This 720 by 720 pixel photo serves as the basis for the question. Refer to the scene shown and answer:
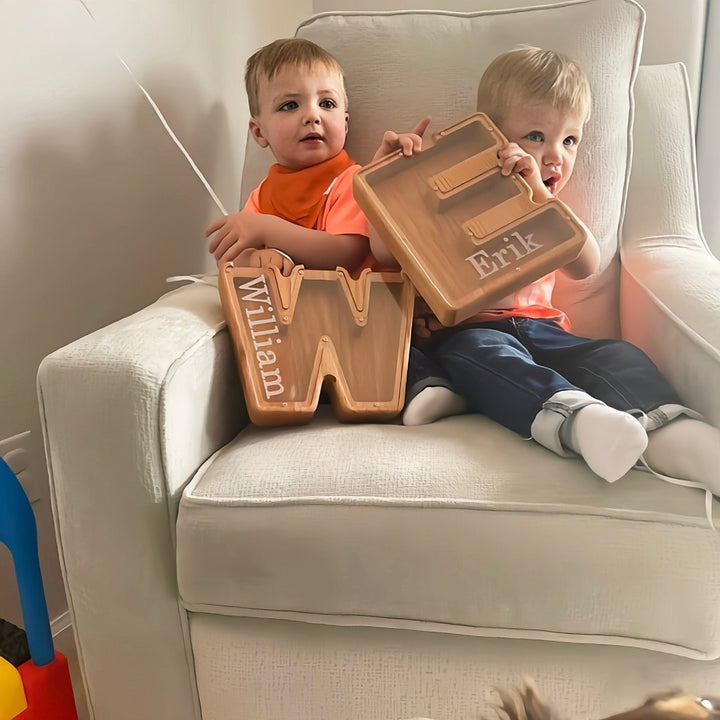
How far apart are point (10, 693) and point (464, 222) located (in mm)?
786

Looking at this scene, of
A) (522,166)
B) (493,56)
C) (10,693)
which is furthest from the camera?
(493,56)

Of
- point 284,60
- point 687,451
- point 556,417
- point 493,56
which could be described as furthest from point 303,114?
point 687,451

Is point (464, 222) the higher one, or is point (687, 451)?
point (464, 222)

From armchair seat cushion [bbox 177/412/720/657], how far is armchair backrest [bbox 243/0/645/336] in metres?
0.52

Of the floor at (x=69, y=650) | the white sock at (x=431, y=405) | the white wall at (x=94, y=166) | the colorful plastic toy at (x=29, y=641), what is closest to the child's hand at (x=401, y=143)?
the white sock at (x=431, y=405)

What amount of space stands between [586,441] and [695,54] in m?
1.05

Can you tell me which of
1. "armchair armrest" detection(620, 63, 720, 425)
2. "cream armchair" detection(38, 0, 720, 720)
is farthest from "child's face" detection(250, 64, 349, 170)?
"armchair armrest" detection(620, 63, 720, 425)

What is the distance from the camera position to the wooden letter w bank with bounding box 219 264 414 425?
92 centimetres

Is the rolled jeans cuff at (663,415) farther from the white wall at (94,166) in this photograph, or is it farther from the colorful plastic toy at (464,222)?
the white wall at (94,166)

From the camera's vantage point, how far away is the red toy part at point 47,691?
91cm

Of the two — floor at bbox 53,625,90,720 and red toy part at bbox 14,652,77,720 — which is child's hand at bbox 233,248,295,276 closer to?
red toy part at bbox 14,652,77,720

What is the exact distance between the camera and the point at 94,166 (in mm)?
1293

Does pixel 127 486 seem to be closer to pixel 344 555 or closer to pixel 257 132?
pixel 344 555

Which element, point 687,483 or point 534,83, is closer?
point 687,483
